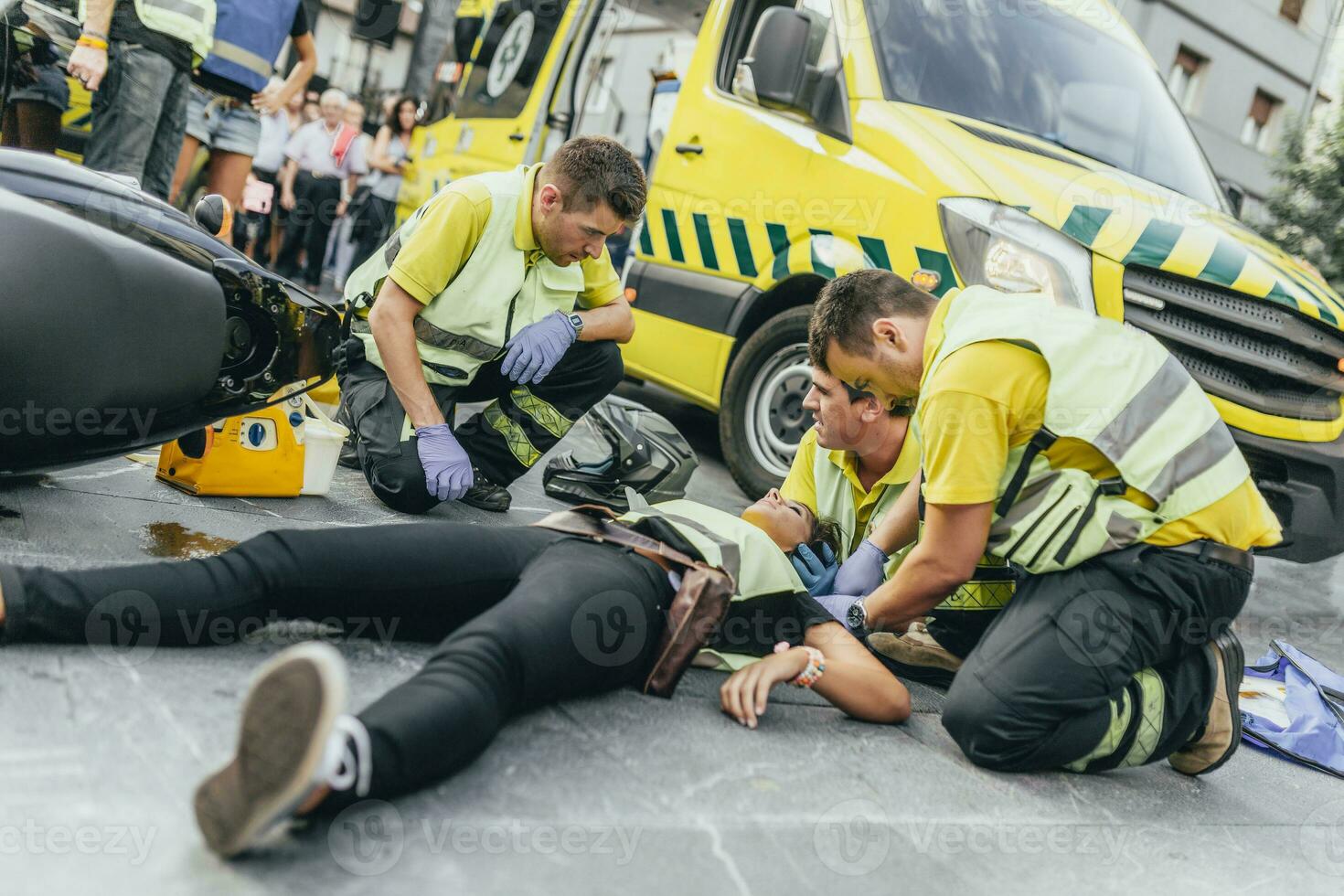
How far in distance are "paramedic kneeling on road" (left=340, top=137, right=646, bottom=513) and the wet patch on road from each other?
75 centimetres

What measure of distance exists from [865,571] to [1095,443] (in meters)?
0.74

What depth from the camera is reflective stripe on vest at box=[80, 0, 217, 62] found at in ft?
14.0

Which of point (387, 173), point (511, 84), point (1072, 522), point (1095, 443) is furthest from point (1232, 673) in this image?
point (387, 173)

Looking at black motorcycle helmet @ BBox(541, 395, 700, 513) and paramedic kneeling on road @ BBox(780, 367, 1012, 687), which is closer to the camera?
paramedic kneeling on road @ BBox(780, 367, 1012, 687)

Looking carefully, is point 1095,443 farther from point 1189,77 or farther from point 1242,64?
point 1242,64

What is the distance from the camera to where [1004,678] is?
8.32ft

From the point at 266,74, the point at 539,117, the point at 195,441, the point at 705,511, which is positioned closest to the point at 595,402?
the point at 195,441

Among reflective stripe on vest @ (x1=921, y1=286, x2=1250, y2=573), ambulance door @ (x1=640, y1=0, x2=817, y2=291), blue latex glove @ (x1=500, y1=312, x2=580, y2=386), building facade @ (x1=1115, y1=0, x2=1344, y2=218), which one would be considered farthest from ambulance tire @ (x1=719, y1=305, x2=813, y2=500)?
building facade @ (x1=1115, y1=0, x2=1344, y2=218)

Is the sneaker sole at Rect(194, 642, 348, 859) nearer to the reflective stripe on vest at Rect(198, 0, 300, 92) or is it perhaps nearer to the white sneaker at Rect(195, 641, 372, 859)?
the white sneaker at Rect(195, 641, 372, 859)

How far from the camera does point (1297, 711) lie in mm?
3312

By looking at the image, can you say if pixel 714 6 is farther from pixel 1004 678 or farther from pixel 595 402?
pixel 1004 678

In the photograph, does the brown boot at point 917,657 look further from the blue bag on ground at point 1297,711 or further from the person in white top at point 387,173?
the person in white top at point 387,173

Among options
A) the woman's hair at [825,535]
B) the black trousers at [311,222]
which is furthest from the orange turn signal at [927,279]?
the black trousers at [311,222]

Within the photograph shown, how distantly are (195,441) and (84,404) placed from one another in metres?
0.67
